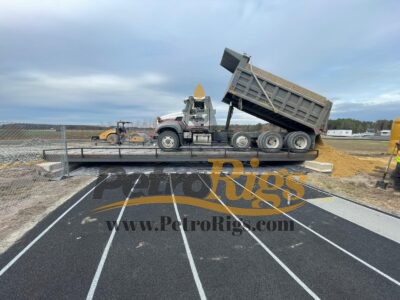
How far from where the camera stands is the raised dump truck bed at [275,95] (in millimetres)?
10406

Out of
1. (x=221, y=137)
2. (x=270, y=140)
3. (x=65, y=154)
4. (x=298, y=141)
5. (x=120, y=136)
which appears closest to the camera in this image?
(x=65, y=154)

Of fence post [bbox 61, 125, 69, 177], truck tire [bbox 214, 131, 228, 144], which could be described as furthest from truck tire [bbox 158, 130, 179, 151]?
fence post [bbox 61, 125, 69, 177]

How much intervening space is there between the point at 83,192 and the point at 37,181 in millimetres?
2777

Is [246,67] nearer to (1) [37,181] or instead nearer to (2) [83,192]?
(2) [83,192]

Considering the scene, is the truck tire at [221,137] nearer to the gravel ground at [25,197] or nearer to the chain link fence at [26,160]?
the gravel ground at [25,197]

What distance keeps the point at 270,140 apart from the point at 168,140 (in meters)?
5.05

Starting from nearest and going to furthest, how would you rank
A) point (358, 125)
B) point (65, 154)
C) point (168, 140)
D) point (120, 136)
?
1. point (65, 154)
2. point (168, 140)
3. point (120, 136)
4. point (358, 125)

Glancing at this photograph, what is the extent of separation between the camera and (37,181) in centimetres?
897

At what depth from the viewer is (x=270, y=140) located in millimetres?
11758

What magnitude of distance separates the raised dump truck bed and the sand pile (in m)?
1.67

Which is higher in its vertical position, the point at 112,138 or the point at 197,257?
the point at 112,138

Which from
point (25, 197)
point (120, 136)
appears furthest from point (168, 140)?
point (120, 136)

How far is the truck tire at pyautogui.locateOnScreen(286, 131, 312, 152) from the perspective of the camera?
11.5 metres

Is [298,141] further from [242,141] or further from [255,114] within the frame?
[242,141]
